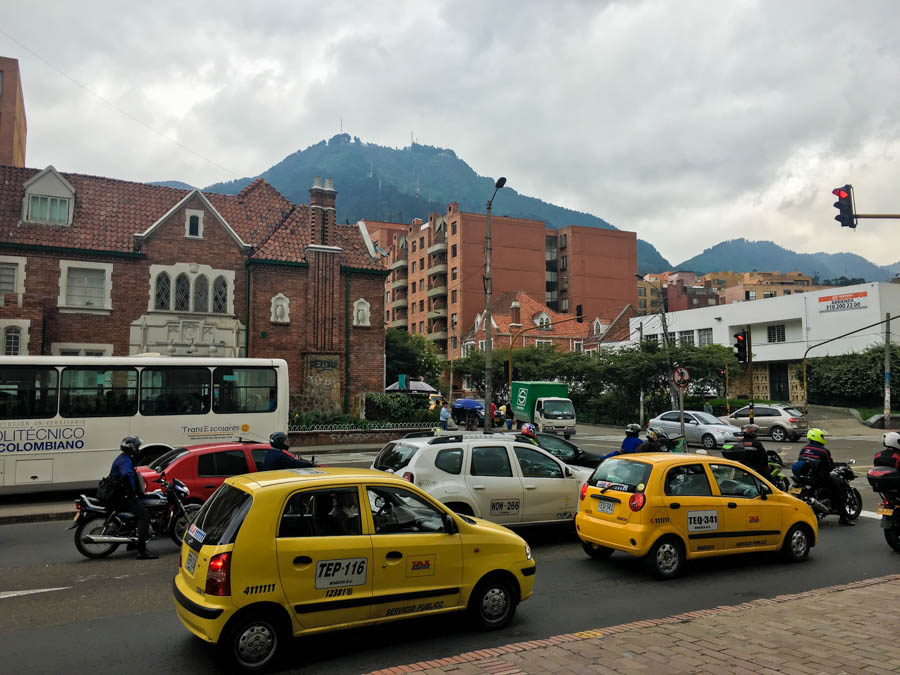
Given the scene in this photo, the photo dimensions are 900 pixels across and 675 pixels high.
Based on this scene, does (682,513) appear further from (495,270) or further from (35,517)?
(495,270)

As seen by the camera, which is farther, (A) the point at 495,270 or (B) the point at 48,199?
(A) the point at 495,270

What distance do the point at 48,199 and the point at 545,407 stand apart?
26.0m

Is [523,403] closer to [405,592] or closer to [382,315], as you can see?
[382,315]

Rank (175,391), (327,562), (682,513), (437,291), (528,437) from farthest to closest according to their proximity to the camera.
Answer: (437,291) < (175,391) < (528,437) < (682,513) < (327,562)

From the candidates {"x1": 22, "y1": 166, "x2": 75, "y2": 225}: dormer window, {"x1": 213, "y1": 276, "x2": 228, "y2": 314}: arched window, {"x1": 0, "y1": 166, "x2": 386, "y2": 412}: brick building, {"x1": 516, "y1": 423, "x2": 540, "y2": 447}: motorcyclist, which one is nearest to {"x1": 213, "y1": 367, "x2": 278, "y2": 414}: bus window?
{"x1": 516, "y1": 423, "x2": 540, "y2": 447}: motorcyclist

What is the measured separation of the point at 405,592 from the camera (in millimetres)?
5629

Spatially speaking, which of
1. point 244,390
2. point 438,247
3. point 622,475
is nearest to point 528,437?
point 622,475

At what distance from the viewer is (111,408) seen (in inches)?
608

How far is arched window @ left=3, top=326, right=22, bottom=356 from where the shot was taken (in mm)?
25906

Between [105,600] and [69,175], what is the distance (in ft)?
95.0

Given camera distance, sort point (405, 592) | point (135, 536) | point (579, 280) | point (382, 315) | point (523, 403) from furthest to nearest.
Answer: point (579, 280)
point (523, 403)
point (382, 315)
point (135, 536)
point (405, 592)

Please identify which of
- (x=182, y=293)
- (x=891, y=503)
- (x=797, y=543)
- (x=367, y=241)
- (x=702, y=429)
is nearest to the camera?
(x=797, y=543)

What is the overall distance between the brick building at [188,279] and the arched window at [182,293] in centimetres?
6

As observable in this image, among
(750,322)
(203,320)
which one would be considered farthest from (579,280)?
(203,320)
